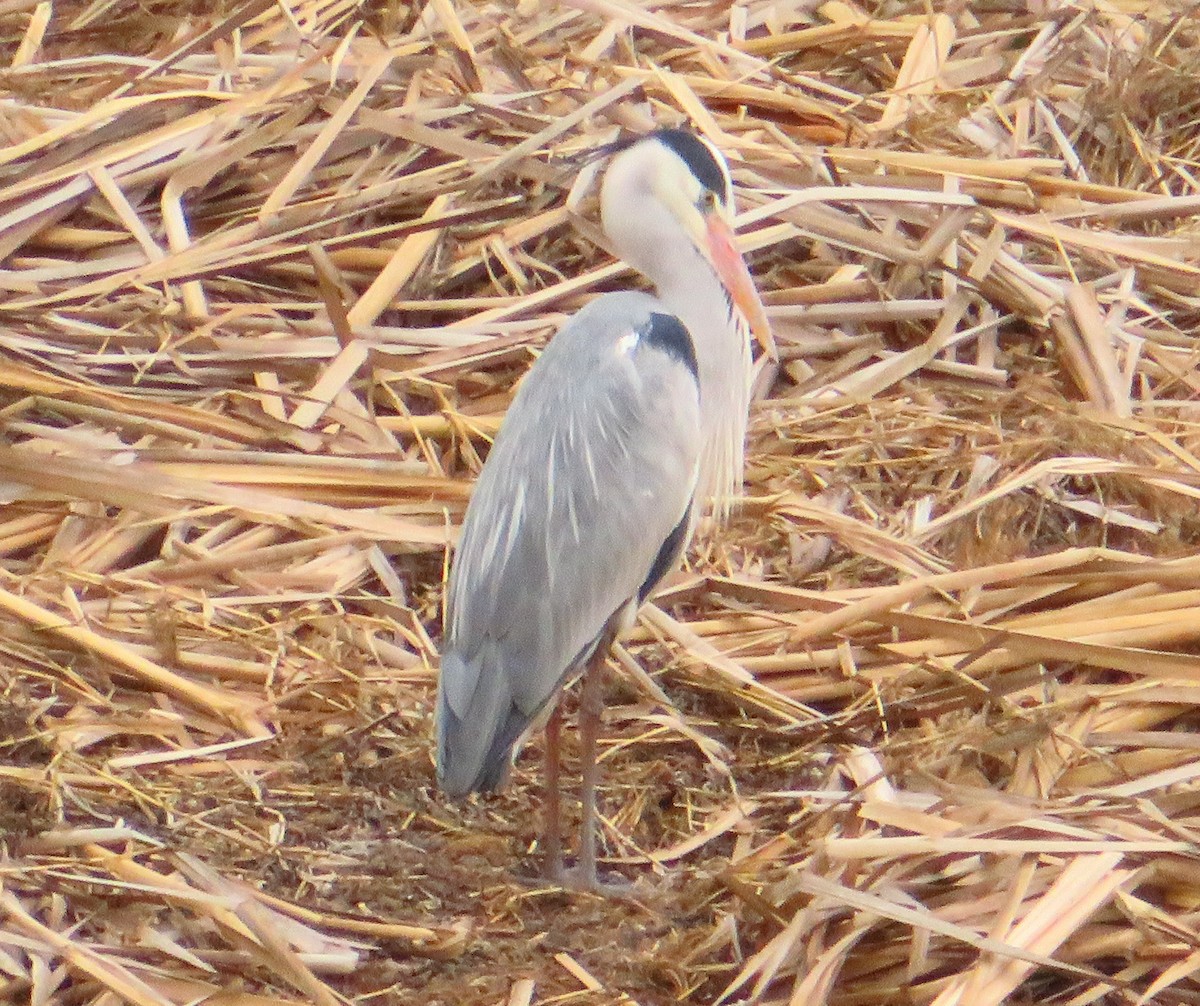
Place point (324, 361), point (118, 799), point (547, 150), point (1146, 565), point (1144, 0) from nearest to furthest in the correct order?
point (118, 799) < point (1146, 565) < point (324, 361) < point (547, 150) < point (1144, 0)

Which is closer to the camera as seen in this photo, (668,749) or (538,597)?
(538,597)

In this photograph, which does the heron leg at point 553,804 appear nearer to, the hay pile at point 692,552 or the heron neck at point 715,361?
the hay pile at point 692,552

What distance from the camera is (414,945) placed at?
87.2 inches

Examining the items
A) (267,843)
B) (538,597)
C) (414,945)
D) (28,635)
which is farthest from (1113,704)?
(28,635)

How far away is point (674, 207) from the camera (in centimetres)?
261

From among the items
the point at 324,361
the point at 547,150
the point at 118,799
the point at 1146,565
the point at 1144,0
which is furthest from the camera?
the point at 1144,0

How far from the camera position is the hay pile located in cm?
216

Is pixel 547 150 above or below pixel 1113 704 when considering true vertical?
above

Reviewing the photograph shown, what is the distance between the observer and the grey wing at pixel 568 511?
94.7 inches

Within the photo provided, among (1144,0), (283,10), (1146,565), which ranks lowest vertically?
(1146,565)

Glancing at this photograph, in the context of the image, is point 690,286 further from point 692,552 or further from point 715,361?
point 692,552

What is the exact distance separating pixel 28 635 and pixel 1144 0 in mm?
2809

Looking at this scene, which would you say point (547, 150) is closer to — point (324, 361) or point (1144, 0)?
point (324, 361)

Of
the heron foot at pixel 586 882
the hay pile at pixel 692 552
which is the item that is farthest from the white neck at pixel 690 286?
the heron foot at pixel 586 882
